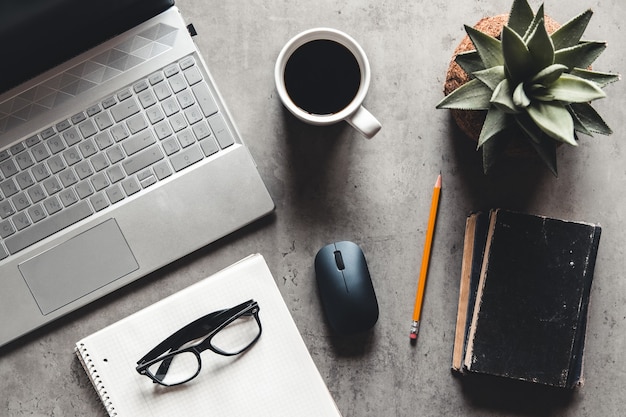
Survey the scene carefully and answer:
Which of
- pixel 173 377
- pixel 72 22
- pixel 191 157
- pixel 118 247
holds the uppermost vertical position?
pixel 72 22

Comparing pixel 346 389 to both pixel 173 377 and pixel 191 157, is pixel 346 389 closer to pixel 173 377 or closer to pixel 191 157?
pixel 173 377

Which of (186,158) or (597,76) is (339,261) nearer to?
(186,158)

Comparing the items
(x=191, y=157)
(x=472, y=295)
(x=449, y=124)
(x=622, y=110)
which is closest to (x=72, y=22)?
(x=191, y=157)

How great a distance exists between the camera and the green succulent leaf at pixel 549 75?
2.03 ft

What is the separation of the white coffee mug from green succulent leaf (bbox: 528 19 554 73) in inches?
7.9

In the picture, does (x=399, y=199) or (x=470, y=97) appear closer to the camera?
(x=470, y=97)

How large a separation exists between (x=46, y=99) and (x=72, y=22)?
0.37ft

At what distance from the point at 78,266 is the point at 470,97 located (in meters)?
0.55

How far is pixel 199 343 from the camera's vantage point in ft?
2.85

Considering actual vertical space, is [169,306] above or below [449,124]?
below

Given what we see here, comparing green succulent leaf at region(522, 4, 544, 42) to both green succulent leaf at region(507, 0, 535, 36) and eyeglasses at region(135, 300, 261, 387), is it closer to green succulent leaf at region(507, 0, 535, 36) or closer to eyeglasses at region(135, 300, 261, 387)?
green succulent leaf at region(507, 0, 535, 36)

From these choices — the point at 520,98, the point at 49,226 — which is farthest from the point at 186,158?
the point at 520,98

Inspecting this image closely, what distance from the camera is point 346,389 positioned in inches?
35.4

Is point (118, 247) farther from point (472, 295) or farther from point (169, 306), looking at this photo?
Result: point (472, 295)
